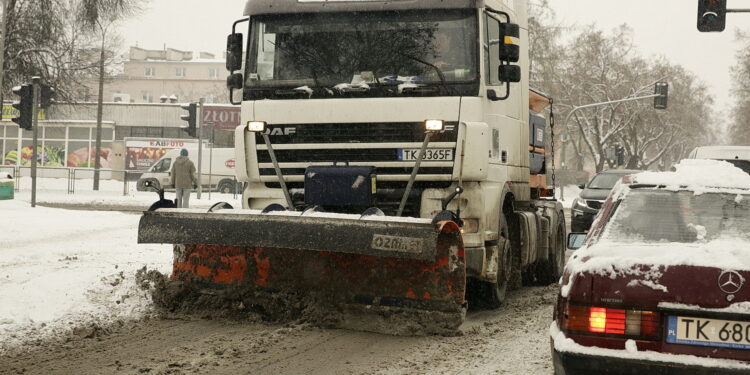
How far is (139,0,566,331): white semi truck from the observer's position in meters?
7.71

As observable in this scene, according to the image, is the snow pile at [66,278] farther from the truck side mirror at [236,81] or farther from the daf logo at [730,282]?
the daf logo at [730,282]

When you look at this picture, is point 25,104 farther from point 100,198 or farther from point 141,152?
point 141,152

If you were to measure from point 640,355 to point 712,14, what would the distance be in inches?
583

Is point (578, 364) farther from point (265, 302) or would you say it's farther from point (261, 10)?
point (261, 10)

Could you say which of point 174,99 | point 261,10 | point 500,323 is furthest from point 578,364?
point 174,99

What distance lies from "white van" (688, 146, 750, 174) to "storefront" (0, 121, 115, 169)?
168ft

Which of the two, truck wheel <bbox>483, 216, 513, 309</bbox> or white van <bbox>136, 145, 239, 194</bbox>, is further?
white van <bbox>136, 145, 239, 194</bbox>

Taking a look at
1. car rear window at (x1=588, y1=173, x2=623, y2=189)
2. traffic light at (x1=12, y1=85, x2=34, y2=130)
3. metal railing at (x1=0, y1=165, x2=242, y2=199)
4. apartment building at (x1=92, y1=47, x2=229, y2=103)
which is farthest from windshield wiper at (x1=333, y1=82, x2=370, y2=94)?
apartment building at (x1=92, y1=47, x2=229, y2=103)

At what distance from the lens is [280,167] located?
8.66 m

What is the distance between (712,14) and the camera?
17609 millimetres

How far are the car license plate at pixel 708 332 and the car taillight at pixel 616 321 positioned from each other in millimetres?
89

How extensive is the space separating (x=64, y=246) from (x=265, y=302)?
760 cm

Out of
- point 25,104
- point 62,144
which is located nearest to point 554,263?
point 25,104

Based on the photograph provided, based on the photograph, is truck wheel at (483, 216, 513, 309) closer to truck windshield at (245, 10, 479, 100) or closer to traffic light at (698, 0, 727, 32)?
truck windshield at (245, 10, 479, 100)
